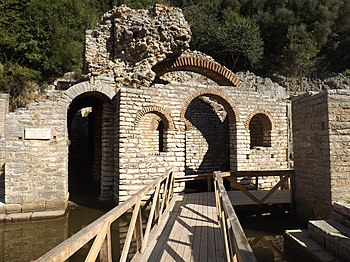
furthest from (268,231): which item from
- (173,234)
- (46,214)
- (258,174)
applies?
(46,214)

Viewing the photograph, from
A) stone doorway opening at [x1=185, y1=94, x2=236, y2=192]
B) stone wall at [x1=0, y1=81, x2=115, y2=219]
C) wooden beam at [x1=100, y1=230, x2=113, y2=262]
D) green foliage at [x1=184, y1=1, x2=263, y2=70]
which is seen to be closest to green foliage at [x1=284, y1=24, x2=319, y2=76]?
green foliage at [x1=184, y1=1, x2=263, y2=70]

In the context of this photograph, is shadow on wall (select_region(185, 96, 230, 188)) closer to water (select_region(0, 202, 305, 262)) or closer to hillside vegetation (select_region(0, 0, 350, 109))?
water (select_region(0, 202, 305, 262))

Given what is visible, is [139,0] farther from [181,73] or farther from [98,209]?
[98,209]

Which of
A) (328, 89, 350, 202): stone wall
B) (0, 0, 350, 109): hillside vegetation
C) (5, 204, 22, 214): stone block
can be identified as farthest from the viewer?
(0, 0, 350, 109): hillside vegetation

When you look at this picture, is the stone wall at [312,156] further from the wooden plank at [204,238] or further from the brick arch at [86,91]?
the brick arch at [86,91]

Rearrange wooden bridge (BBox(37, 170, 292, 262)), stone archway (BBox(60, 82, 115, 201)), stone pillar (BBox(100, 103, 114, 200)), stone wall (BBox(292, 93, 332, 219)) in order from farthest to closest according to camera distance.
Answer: stone pillar (BBox(100, 103, 114, 200))
stone archway (BBox(60, 82, 115, 201))
stone wall (BBox(292, 93, 332, 219))
wooden bridge (BBox(37, 170, 292, 262))

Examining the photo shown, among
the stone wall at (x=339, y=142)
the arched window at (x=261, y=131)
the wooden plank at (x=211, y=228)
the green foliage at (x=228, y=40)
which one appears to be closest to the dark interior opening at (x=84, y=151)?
the wooden plank at (x=211, y=228)

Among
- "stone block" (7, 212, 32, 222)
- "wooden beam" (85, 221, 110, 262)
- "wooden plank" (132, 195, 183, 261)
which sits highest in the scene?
"wooden beam" (85, 221, 110, 262)

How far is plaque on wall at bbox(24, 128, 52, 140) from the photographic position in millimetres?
7906

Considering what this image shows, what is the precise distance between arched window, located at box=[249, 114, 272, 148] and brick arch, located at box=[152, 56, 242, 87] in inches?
78.5

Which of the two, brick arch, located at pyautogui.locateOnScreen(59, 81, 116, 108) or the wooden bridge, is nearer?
the wooden bridge

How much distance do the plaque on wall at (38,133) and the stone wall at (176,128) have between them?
2.19 m

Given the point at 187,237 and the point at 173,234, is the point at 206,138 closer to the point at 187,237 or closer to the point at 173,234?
the point at 173,234

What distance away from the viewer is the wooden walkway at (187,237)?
3982mm
